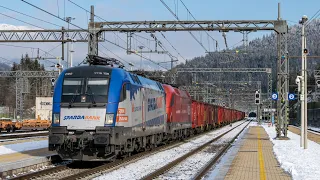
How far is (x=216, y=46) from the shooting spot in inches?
1604

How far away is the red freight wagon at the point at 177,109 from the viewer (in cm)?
2588

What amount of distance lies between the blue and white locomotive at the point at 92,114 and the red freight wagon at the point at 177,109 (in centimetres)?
894

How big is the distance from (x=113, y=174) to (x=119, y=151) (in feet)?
8.43

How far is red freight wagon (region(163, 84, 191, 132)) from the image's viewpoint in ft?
84.9

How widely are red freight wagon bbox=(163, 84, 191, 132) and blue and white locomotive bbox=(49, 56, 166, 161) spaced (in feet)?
29.3

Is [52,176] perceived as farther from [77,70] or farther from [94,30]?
[94,30]

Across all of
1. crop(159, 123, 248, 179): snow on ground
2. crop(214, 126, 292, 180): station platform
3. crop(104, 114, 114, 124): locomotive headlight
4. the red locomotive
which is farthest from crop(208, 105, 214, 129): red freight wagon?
crop(104, 114, 114, 124): locomotive headlight

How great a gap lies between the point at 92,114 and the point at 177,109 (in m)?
13.7

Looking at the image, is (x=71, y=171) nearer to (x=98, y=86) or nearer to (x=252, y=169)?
(x=98, y=86)

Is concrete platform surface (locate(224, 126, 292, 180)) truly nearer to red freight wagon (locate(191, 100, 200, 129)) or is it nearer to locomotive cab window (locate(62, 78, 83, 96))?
locomotive cab window (locate(62, 78, 83, 96))

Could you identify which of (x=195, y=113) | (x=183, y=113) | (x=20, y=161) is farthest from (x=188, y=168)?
(x=195, y=113)

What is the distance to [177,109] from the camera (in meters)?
28.5

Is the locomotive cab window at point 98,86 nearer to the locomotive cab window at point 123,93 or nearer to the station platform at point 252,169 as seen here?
the locomotive cab window at point 123,93

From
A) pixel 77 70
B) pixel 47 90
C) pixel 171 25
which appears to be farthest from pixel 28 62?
pixel 77 70
